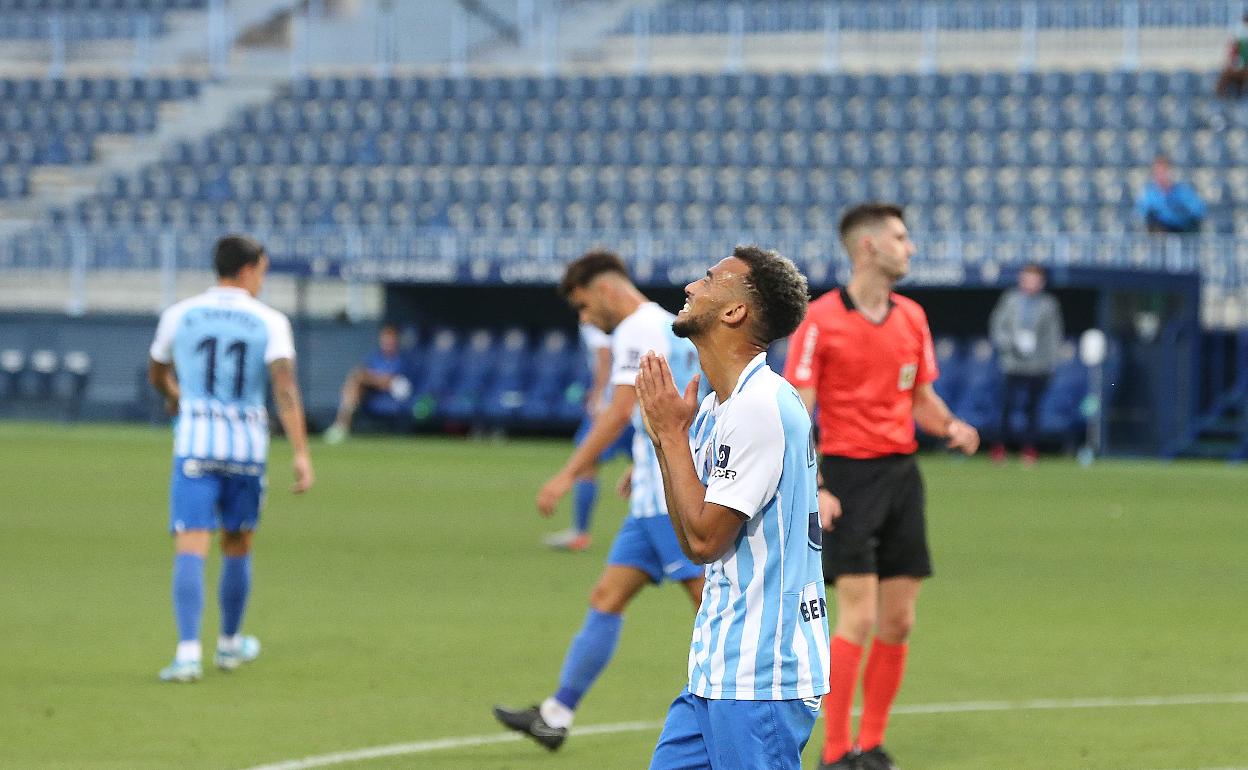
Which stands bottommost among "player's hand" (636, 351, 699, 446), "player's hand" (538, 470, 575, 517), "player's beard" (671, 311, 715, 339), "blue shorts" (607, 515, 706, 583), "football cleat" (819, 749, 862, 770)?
"football cleat" (819, 749, 862, 770)

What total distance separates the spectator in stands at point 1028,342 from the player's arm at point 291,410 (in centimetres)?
1369

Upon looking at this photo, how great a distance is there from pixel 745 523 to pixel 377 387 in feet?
76.3

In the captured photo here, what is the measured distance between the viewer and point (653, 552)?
7434mm

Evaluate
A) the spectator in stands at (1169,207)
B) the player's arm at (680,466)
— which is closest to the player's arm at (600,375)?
the player's arm at (680,466)

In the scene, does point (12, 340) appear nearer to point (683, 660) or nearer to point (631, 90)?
point (631, 90)

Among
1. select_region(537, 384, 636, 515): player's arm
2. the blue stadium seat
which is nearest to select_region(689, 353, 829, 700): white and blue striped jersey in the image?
select_region(537, 384, 636, 515): player's arm

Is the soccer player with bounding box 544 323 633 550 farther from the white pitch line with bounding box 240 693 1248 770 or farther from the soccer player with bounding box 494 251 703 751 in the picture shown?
the soccer player with bounding box 494 251 703 751

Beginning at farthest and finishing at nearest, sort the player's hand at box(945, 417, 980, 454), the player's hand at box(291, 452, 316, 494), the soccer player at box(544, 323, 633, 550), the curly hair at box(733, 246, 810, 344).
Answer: the soccer player at box(544, 323, 633, 550), the player's hand at box(291, 452, 316, 494), the player's hand at box(945, 417, 980, 454), the curly hair at box(733, 246, 810, 344)

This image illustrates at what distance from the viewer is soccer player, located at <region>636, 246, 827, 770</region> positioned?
438 cm

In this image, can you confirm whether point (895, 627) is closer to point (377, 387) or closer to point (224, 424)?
point (224, 424)

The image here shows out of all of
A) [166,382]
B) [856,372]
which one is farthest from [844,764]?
[166,382]

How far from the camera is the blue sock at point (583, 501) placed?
1418cm

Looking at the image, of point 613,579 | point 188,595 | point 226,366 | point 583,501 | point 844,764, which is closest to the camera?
point 844,764

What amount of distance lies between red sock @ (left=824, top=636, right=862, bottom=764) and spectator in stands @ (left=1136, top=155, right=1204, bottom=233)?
19201 millimetres
